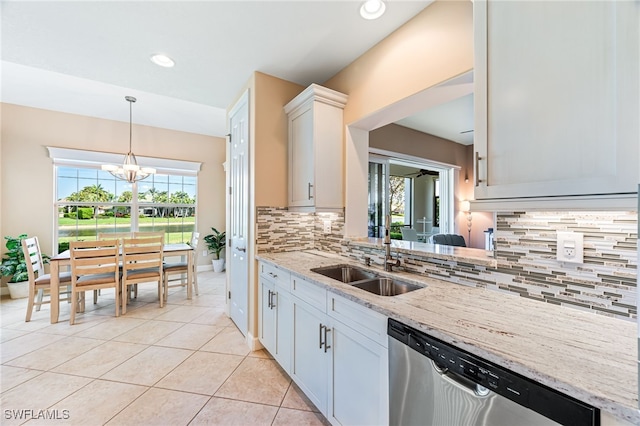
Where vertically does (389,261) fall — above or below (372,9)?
below

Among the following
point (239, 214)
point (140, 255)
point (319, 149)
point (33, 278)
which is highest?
point (319, 149)

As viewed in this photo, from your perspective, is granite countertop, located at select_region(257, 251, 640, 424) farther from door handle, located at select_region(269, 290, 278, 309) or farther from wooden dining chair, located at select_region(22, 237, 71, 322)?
wooden dining chair, located at select_region(22, 237, 71, 322)

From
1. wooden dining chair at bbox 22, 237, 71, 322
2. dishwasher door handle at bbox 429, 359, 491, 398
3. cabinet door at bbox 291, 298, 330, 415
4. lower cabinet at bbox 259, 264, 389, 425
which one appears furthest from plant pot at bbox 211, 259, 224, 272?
dishwasher door handle at bbox 429, 359, 491, 398

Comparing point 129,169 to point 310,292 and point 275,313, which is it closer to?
point 275,313

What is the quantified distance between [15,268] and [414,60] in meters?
5.63

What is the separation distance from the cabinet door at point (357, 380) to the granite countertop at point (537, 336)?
223 millimetres

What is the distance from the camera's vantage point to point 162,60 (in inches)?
90.1

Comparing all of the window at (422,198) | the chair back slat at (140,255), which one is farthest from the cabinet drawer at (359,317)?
the window at (422,198)

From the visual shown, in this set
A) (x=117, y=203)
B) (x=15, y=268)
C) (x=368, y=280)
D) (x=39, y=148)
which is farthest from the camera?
(x=117, y=203)

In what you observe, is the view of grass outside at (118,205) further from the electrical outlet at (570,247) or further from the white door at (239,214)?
the electrical outlet at (570,247)

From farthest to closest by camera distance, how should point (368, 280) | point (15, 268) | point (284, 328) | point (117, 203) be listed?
point (117, 203), point (15, 268), point (284, 328), point (368, 280)

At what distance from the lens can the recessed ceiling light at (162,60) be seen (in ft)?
7.30

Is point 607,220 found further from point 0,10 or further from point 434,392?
point 0,10

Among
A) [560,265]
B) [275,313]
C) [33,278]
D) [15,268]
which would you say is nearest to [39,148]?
[15,268]
